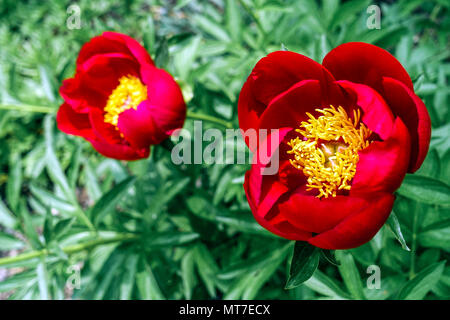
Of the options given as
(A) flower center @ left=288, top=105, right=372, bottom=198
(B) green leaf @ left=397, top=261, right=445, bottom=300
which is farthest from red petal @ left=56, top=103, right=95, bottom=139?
(B) green leaf @ left=397, top=261, right=445, bottom=300

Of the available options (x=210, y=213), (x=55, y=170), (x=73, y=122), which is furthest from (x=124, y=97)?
(x=210, y=213)

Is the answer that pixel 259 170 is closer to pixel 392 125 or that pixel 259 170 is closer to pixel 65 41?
pixel 392 125

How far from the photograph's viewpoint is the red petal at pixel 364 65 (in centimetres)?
80

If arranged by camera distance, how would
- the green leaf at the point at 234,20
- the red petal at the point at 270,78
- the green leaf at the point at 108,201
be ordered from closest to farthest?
the red petal at the point at 270,78 → the green leaf at the point at 108,201 → the green leaf at the point at 234,20

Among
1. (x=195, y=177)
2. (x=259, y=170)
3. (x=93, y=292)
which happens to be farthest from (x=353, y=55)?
(x=93, y=292)

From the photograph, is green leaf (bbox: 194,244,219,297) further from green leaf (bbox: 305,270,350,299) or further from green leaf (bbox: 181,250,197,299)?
green leaf (bbox: 305,270,350,299)

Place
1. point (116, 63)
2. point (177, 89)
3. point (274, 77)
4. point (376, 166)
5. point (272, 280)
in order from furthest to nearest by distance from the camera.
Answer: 1. point (272, 280)
2. point (116, 63)
3. point (177, 89)
4. point (274, 77)
5. point (376, 166)

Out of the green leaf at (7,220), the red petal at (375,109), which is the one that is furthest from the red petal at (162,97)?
the green leaf at (7,220)

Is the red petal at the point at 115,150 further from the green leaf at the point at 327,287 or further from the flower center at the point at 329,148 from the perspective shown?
the green leaf at the point at 327,287

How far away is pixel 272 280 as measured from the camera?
1.58m

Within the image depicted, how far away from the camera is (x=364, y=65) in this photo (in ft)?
2.76

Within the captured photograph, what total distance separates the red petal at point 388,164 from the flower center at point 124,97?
0.69 m

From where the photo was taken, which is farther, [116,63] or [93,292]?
[93,292]
